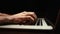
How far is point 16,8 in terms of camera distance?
1.05m

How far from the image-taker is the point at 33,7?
1.04 metres

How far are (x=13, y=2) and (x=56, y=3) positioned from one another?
0.37 meters

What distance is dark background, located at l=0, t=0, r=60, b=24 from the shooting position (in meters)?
1.01

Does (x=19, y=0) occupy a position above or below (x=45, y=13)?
above

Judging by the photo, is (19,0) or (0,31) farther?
(19,0)

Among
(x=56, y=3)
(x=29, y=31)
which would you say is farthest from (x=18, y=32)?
(x=56, y=3)

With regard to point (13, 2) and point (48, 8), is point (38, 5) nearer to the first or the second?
point (48, 8)

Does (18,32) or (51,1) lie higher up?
(51,1)

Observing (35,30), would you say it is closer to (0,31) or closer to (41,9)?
(0,31)

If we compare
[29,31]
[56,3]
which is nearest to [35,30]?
[29,31]

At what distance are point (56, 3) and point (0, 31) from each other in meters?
0.74

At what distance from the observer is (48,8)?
3.37ft

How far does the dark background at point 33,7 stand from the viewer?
3.33 ft

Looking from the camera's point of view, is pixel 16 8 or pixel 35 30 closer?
pixel 35 30
